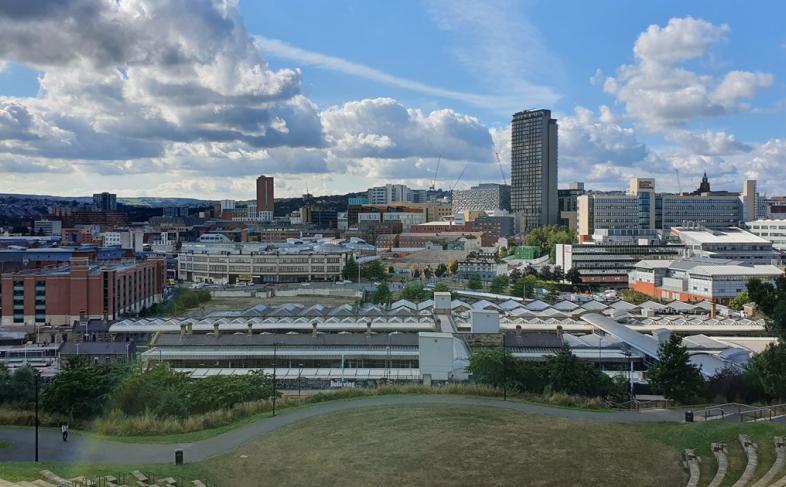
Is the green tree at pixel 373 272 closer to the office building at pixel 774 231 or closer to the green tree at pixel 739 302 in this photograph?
the green tree at pixel 739 302

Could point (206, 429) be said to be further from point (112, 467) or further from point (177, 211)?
point (177, 211)

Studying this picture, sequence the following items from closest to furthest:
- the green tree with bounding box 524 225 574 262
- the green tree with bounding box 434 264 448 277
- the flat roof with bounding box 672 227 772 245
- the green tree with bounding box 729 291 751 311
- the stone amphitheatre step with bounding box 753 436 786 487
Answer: the stone amphitheatre step with bounding box 753 436 786 487 < the green tree with bounding box 729 291 751 311 < the flat roof with bounding box 672 227 772 245 < the green tree with bounding box 434 264 448 277 < the green tree with bounding box 524 225 574 262

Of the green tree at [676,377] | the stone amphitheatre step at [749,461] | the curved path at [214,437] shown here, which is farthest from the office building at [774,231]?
the stone amphitheatre step at [749,461]

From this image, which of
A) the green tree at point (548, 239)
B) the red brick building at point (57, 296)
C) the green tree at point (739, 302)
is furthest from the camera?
the green tree at point (548, 239)

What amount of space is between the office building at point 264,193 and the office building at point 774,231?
89740mm

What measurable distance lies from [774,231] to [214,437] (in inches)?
2416

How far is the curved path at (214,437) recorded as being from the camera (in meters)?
10.9

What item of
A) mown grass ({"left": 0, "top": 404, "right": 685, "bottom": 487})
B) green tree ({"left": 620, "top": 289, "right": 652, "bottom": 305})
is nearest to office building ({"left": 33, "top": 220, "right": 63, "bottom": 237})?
green tree ({"left": 620, "top": 289, "right": 652, "bottom": 305})

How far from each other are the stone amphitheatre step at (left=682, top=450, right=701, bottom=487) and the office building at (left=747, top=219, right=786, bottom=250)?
56.1 meters

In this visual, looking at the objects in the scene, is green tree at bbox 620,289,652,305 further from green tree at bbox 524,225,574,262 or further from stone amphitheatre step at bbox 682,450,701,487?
stone amphitheatre step at bbox 682,450,701,487

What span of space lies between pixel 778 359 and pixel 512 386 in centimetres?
544

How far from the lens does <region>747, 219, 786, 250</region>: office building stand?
197 ft

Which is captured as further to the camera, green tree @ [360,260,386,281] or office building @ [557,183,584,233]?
office building @ [557,183,584,233]

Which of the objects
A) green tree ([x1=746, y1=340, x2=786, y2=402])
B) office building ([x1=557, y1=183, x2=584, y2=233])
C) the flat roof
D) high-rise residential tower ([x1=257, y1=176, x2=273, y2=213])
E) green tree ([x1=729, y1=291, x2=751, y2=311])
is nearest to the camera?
green tree ([x1=746, y1=340, x2=786, y2=402])
